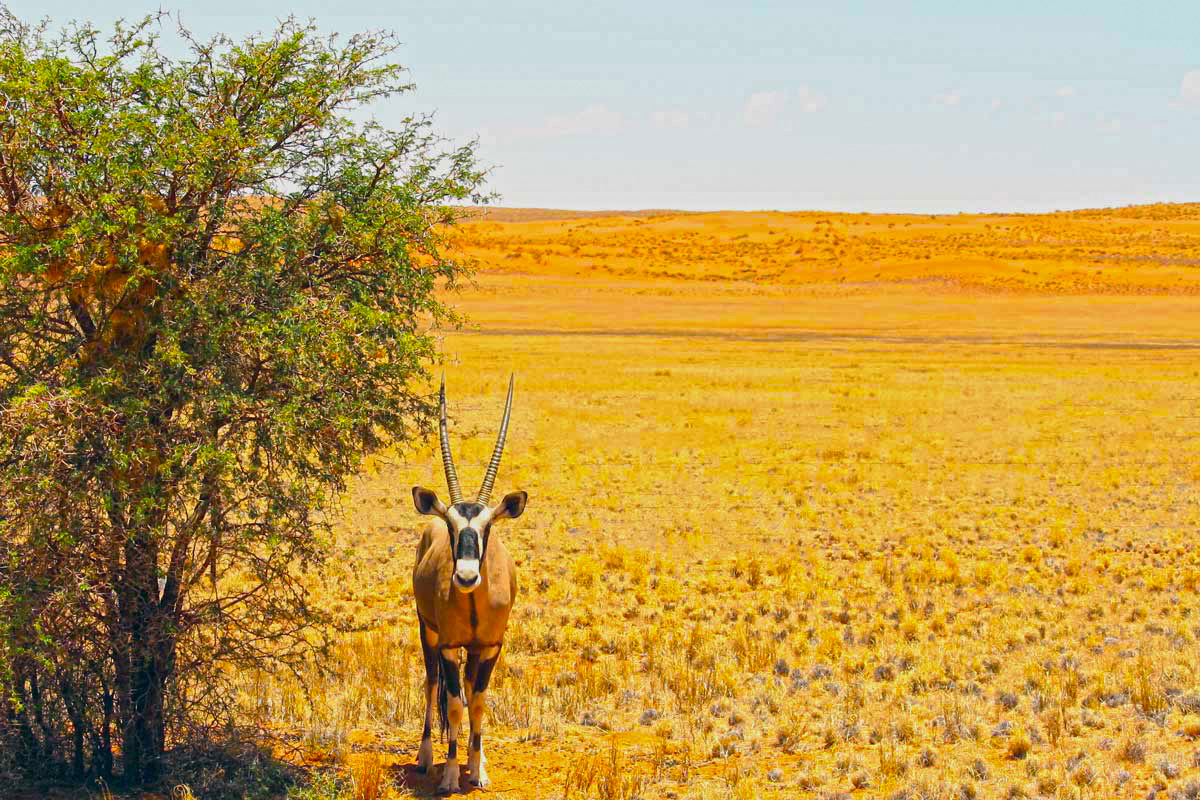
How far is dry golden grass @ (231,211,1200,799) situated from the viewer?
10125mm

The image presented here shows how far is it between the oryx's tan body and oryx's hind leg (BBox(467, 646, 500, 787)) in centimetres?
13

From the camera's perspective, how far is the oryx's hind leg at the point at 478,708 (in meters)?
8.97

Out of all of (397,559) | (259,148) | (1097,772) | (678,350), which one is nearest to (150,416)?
(259,148)

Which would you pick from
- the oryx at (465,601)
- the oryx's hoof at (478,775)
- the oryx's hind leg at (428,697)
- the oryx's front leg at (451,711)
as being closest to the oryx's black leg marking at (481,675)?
the oryx at (465,601)

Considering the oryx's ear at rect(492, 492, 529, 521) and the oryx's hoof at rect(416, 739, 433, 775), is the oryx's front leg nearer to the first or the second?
the oryx's hoof at rect(416, 739, 433, 775)

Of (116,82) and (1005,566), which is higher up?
(116,82)

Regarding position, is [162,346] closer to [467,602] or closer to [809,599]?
[467,602]

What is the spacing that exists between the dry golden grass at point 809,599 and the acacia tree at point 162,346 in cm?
92

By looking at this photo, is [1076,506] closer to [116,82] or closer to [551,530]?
[551,530]

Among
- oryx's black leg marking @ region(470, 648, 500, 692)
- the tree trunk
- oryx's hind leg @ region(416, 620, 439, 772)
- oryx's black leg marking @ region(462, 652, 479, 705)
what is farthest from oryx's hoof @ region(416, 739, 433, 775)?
the tree trunk

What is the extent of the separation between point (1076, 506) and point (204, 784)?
18858 mm

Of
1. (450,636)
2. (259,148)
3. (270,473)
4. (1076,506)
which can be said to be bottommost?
(1076,506)

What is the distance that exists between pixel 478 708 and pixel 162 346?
132 inches

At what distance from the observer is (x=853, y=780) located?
31.7 feet
